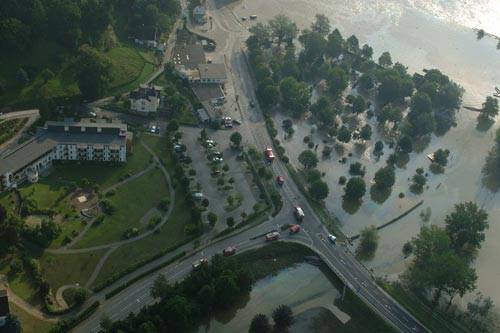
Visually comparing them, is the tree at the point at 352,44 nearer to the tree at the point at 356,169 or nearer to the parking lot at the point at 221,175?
the tree at the point at 356,169

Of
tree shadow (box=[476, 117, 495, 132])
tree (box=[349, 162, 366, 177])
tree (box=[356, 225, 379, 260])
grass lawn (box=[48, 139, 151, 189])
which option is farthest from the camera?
tree shadow (box=[476, 117, 495, 132])

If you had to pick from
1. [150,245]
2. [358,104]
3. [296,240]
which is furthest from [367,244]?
[358,104]

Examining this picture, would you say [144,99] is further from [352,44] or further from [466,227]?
[466,227]

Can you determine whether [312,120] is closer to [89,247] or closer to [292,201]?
[292,201]

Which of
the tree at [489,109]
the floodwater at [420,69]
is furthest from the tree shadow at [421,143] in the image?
the tree at [489,109]

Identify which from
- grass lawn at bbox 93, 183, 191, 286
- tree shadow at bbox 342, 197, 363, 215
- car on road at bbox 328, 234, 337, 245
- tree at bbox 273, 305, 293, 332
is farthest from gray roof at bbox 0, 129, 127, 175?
tree at bbox 273, 305, 293, 332

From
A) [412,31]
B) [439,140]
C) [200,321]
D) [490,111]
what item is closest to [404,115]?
[439,140]

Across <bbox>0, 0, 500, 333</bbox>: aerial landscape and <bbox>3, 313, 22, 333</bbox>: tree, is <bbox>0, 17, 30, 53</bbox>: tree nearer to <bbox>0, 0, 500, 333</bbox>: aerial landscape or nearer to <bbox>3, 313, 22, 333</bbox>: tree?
<bbox>0, 0, 500, 333</bbox>: aerial landscape

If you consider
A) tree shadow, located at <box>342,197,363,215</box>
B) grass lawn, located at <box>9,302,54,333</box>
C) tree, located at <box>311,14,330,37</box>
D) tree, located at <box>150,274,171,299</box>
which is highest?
tree, located at <box>311,14,330,37</box>
